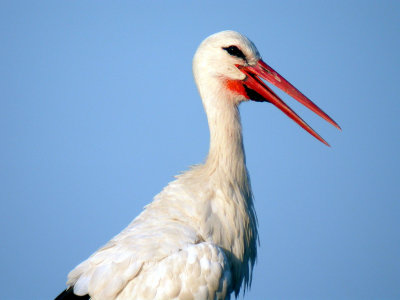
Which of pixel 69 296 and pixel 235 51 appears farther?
pixel 235 51

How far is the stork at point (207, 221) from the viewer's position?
12.3ft

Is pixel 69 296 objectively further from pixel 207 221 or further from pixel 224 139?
pixel 224 139

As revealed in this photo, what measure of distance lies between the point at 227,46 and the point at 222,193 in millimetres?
1006

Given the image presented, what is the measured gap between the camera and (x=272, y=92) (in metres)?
4.53

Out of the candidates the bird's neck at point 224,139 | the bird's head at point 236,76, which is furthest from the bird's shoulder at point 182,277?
the bird's head at point 236,76

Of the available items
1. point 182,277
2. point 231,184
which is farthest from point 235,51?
point 182,277

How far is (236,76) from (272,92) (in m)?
0.33

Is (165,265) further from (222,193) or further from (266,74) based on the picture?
(266,74)

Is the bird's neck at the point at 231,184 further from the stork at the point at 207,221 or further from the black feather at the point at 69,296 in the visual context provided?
the black feather at the point at 69,296

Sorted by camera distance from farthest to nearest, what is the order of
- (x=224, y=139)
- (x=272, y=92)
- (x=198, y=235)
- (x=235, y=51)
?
1. (x=272, y=92)
2. (x=235, y=51)
3. (x=224, y=139)
4. (x=198, y=235)

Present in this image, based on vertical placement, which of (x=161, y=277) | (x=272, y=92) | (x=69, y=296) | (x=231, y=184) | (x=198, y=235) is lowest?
(x=69, y=296)

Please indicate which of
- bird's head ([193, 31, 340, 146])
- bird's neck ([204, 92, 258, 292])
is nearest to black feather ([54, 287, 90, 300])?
bird's neck ([204, 92, 258, 292])

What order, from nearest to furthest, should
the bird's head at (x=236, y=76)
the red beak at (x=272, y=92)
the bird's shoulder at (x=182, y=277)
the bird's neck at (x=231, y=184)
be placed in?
the bird's shoulder at (x=182, y=277), the bird's neck at (x=231, y=184), the bird's head at (x=236, y=76), the red beak at (x=272, y=92)

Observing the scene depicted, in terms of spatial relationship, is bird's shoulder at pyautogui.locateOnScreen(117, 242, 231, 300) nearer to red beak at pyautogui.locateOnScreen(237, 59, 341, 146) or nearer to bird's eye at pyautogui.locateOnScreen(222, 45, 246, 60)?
red beak at pyautogui.locateOnScreen(237, 59, 341, 146)
